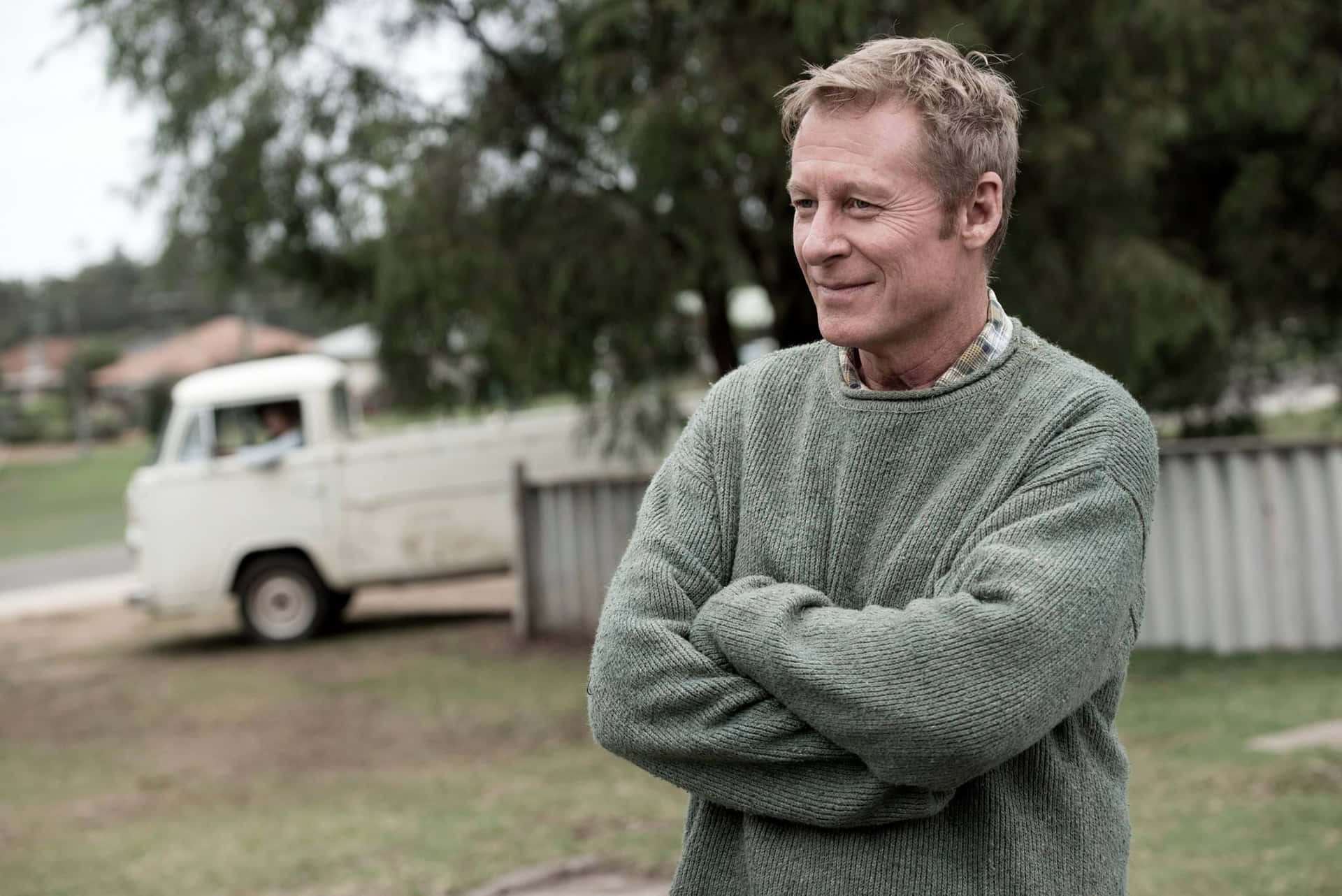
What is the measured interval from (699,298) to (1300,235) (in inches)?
230

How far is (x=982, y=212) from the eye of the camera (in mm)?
2029

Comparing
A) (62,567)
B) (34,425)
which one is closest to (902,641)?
(62,567)

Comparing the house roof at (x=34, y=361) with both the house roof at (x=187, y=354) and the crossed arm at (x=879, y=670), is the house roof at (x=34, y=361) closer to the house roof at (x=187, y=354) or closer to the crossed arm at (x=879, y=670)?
the house roof at (x=187, y=354)

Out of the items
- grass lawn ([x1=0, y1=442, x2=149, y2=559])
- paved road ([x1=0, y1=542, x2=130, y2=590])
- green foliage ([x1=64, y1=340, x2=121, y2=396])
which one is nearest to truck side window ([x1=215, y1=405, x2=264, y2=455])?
paved road ([x1=0, y1=542, x2=130, y2=590])

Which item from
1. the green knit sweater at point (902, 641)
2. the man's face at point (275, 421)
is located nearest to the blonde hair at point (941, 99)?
the green knit sweater at point (902, 641)

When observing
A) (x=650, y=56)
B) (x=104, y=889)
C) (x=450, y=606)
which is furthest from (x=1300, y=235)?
(x=104, y=889)

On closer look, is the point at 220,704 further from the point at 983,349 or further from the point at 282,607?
the point at 983,349

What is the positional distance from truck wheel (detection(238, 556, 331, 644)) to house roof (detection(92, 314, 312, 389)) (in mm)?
52460

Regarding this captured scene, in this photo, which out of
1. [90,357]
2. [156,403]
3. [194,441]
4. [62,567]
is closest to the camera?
[194,441]

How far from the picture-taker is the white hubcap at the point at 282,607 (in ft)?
42.0

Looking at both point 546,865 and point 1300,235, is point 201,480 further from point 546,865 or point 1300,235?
point 1300,235

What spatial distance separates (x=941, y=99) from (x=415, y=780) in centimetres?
620

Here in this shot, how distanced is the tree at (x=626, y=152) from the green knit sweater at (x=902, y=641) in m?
5.92

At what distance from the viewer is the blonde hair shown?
6.40ft
